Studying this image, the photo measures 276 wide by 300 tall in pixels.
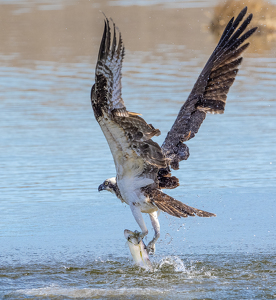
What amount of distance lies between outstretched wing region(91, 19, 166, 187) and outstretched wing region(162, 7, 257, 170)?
3.76 feet

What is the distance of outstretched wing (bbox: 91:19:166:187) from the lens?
5.57m

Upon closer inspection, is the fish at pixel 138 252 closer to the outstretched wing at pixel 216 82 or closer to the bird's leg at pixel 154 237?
the bird's leg at pixel 154 237

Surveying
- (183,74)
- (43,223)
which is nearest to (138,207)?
(43,223)

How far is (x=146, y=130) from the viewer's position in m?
6.03

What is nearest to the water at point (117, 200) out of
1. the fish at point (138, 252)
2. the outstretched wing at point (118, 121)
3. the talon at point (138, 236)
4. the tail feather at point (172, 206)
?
the fish at point (138, 252)

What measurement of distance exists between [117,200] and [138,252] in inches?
88.6

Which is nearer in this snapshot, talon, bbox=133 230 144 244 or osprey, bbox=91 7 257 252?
osprey, bbox=91 7 257 252

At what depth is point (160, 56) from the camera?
19.8 metres

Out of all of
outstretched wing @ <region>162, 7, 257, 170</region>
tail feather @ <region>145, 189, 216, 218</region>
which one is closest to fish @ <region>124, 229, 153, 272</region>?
tail feather @ <region>145, 189, 216, 218</region>

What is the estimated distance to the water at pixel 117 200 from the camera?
645 centimetres

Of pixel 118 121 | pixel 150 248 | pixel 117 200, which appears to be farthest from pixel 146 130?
pixel 117 200

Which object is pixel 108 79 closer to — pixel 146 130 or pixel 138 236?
pixel 146 130

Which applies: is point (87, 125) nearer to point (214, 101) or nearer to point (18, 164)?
point (18, 164)

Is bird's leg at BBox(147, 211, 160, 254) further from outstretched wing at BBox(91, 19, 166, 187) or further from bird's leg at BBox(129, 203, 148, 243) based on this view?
outstretched wing at BBox(91, 19, 166, 187)
